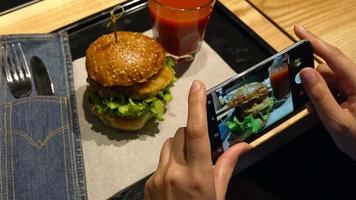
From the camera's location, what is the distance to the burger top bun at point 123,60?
1.20m

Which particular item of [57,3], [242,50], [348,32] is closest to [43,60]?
[57,3]

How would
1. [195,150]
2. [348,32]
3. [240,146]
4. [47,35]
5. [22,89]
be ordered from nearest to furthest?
1. [195,150]
2. [240,146]
3. [22,89]
4. [47,35]
5. [348,32]

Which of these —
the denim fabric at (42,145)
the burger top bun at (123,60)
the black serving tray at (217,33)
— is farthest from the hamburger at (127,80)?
the black serving tray at (217,33)

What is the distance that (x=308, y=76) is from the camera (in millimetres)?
1030

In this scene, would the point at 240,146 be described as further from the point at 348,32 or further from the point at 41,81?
the point at 348,32

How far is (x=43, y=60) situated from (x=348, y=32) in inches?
43.2

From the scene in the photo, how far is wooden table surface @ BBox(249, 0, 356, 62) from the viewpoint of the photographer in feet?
4.98

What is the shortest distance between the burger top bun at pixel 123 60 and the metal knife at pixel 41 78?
0.16m

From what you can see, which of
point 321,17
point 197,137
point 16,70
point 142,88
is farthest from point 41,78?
point 321,17

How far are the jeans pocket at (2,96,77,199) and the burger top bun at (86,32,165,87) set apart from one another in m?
0.17

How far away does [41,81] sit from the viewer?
1319 millimetres

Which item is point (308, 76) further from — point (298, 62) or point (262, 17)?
point (262, 17)

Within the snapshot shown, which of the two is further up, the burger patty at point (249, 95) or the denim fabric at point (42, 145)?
the burger patty at point (249, 95)

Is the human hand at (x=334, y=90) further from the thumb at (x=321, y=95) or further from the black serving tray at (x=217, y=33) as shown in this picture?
the black serving tray at (x=217, y=33)
